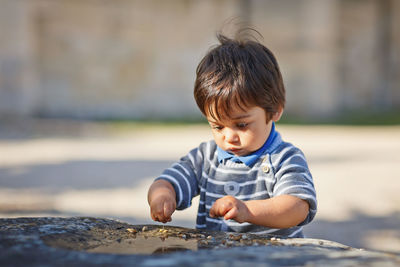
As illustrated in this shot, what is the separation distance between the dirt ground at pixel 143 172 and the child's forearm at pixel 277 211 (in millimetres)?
1184

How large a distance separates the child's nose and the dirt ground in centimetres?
126

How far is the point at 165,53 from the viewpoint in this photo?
34.5 ft

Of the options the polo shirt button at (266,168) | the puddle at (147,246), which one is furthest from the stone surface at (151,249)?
the polo shirt button at (266,168)

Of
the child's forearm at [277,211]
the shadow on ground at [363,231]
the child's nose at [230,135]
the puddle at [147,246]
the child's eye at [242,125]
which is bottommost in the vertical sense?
the shadow on ground at [363,231]

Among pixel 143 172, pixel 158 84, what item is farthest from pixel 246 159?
pixel 158 84

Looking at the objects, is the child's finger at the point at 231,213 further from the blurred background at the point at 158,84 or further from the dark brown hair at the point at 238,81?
the blurred background at the point at 158,84

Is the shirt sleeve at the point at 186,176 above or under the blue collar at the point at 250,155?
under

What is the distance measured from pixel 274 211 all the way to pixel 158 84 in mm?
9186

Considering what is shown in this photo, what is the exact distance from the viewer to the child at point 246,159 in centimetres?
149

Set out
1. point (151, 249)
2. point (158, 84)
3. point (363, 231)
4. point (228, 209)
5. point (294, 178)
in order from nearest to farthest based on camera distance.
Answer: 1. point (151, 249)
2. point (228, 209)
3. point (294, 178)
4. point (363, 231)
5. point (158, 84)

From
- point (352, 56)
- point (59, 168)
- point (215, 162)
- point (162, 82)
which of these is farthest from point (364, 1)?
point (215, 162)

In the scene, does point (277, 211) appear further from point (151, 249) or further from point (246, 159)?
point (151, 249)

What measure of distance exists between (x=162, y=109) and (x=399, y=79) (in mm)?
5699

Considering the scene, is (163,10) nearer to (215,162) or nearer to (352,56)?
(352,56)
